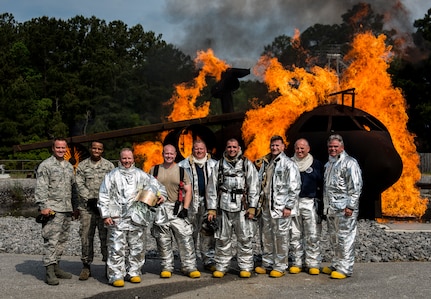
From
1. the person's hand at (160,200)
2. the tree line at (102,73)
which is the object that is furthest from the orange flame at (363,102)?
the tree line at (102,73)

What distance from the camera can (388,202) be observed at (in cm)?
1472

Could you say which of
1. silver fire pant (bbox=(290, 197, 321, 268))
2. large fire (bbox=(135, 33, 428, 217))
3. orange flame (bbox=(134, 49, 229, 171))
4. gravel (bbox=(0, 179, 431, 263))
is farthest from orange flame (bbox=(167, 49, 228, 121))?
silver fire pant (bbox=(290, 197, 321, 268))

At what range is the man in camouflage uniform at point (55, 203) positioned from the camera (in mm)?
6770

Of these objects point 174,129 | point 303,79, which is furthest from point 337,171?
point 174,129

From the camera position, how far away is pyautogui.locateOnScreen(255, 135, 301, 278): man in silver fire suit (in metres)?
7.06

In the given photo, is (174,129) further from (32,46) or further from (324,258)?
(32,46)

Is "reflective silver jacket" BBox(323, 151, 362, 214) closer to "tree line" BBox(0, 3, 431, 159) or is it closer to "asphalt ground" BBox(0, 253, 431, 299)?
"asphalt ground" BBox(0, 253, 431, 299)

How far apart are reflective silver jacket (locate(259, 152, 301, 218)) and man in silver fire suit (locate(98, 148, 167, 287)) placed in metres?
1.54

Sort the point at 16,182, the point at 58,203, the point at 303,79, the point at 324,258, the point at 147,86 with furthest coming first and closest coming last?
the point at 147,86 → the point at 16,182 → the point at 303,79 → the point at 324,258 → the point at 58,203

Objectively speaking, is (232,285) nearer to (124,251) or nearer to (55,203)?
(124,251)

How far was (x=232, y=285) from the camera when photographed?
6.60m

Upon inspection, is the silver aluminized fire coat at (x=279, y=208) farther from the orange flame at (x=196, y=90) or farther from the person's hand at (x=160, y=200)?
the orange flame at (x=196, y=90)

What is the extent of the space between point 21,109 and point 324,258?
3571cm

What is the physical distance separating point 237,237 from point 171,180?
1.21 metres
